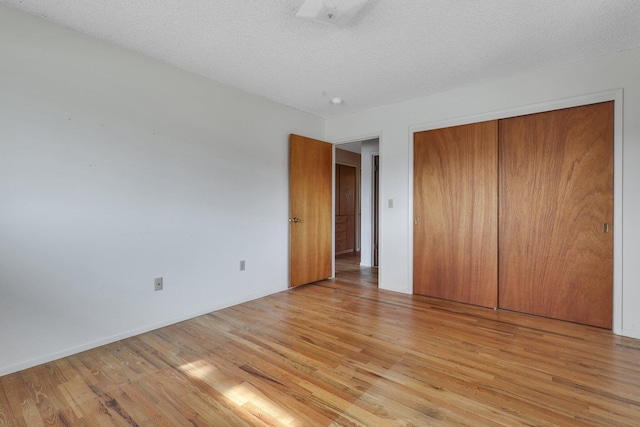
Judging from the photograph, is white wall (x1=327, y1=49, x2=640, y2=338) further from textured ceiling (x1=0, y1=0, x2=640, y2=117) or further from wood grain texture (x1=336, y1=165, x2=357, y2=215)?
wood grain texture (x1=336, y1=165, x2=357, y2=215)

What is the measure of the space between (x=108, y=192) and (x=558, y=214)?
388 cm

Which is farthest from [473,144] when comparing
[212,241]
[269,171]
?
[212,241]

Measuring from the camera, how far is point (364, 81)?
316 centimetres

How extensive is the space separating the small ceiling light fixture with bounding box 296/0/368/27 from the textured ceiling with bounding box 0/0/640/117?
A: 0.33 ft

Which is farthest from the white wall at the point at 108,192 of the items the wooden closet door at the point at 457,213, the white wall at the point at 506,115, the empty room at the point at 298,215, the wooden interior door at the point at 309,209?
the wooden closet door at the point at 457,213

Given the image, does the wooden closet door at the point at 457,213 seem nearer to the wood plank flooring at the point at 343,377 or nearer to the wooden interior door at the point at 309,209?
the wood plank flooring at the point at 343,377

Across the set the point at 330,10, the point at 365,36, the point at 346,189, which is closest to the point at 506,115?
the point at 365,36

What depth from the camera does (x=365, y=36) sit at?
2320mm

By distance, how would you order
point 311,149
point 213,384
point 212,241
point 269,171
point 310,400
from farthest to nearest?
point 311,149 → point 269,171 → point 212,241 → point 213,384 → point 310,400

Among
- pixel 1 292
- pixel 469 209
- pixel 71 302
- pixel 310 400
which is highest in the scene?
pixel 469 209

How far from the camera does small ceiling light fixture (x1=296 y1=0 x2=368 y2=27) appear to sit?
186 cm

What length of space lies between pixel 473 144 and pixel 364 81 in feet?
4.42

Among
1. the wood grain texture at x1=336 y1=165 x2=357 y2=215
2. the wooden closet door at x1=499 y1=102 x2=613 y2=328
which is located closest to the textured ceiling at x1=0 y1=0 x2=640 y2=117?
the wooden closet door at x1=499 y1=102 x2=613 y2=328

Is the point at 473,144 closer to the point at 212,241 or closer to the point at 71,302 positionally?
the point at 212,241
